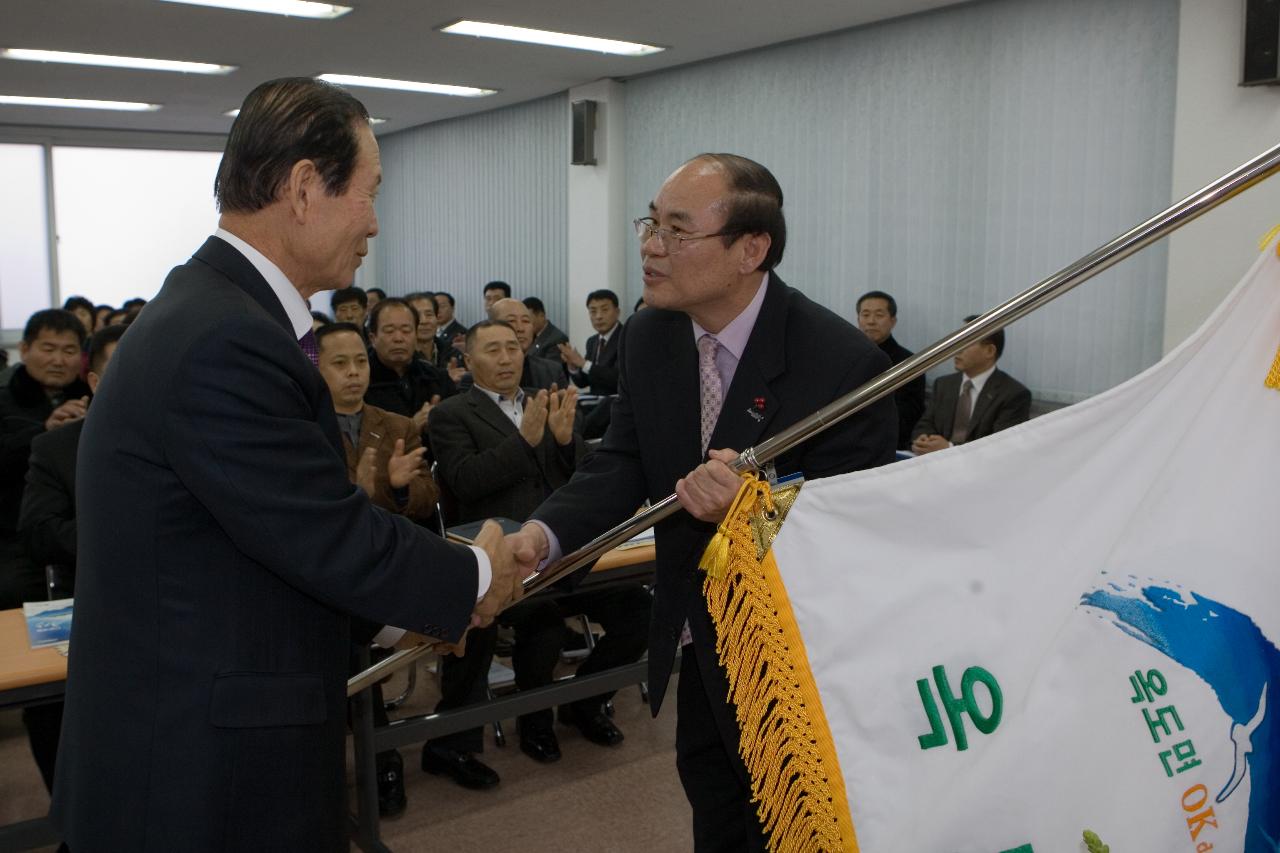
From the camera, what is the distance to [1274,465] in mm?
1388

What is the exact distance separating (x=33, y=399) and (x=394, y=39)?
3661mm

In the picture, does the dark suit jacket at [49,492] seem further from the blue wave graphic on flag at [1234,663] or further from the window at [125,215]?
the window at [125,215]

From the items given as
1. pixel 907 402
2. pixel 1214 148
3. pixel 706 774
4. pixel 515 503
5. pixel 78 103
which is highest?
pixel 78 103

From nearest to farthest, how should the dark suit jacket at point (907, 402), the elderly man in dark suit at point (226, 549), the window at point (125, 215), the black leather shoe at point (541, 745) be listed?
the elderly man in dark suit at point (226, 549), the black leather shoe at point (541, 745), the dark suit jacket at point (907, 402), the window at point (125, 215)

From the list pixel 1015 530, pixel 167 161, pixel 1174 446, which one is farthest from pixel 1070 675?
pixel 167 161

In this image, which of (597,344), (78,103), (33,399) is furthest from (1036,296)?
(78,103)

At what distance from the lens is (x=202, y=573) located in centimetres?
129

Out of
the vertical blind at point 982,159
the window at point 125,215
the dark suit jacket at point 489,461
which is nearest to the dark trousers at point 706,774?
the dark suit jacket at point 489,461

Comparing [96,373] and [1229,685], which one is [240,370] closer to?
[1229,685]

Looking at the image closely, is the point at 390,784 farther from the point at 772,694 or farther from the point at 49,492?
the point at 772,694

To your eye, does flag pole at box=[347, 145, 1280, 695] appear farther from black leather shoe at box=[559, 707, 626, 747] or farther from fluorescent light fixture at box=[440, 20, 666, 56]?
fluorescent light fixture at box=[440, 20, 666, 56]

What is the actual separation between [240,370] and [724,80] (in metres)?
6.52

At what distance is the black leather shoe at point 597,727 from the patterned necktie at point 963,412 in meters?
2.60

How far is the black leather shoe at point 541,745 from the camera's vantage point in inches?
132
